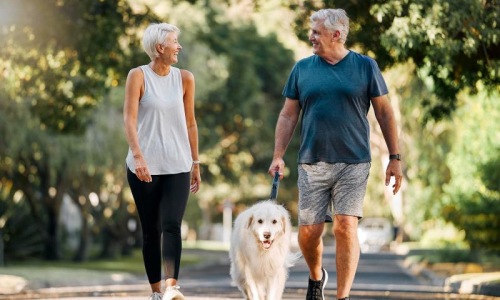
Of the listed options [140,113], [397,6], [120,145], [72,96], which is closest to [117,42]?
[72,96]

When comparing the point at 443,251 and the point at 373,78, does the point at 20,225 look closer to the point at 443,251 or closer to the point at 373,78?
the point at 443,251

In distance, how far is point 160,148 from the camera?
9.85 meters

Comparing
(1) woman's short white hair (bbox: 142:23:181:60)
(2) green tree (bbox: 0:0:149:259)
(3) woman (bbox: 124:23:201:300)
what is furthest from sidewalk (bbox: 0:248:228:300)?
(1) woman's short white hair (bbox: 142:23:181:60)

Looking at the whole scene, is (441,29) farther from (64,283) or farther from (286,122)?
(64,283)

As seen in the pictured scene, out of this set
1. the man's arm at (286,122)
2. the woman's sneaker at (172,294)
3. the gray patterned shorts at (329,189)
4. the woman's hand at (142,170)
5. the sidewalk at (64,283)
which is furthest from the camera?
the sidewalk at (64,283)

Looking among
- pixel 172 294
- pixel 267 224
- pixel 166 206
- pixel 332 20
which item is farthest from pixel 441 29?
pixel 172 294

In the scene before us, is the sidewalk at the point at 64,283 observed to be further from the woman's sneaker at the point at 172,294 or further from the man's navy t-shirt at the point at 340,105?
the man's navy t-shirt at the point at 340,105

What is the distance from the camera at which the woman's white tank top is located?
9844mm

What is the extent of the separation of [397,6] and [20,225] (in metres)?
22.3

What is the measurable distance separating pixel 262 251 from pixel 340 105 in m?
1.35

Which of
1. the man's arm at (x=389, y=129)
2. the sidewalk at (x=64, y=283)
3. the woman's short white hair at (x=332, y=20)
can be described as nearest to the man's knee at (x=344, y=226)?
the man's arm at (x=389, y=129)

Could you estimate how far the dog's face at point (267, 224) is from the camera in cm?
993

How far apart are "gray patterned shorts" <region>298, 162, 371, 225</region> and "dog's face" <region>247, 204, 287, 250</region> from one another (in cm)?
24

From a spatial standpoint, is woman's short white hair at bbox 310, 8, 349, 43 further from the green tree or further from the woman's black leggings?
the green tree
